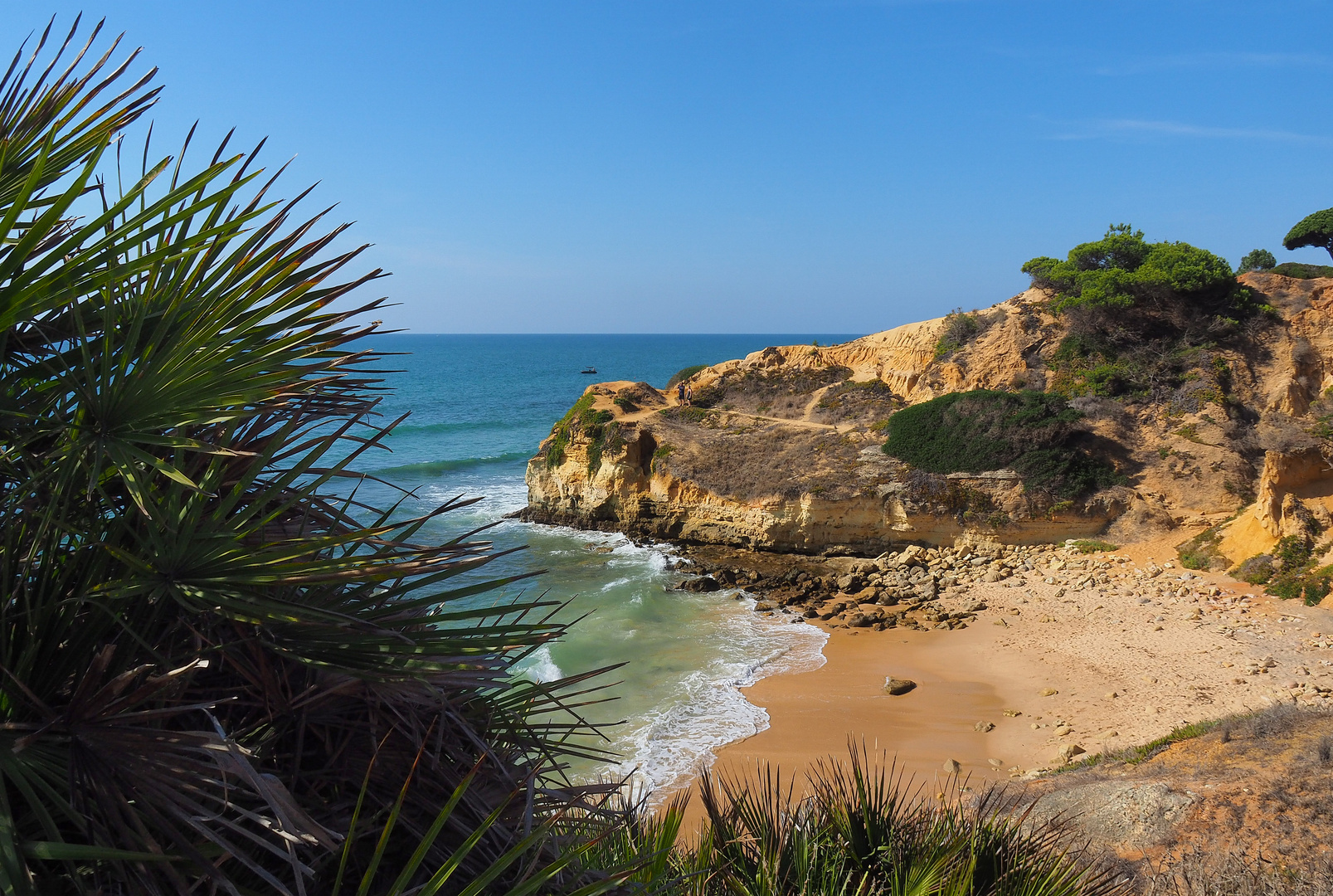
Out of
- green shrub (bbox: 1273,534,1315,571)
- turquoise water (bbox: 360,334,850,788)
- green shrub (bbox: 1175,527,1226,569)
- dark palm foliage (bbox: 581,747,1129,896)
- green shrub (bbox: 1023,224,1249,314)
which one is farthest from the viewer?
green shrub (bbox: 1023,224,1249,314)

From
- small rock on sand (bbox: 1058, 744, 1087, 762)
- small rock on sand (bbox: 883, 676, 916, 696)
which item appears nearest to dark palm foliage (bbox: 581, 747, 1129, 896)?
small rock on sand (bbox: 1058, 744, 1087, 762)

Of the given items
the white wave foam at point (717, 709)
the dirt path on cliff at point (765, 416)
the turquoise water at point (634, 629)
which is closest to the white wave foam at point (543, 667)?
the turquoise water at point (634, 629)

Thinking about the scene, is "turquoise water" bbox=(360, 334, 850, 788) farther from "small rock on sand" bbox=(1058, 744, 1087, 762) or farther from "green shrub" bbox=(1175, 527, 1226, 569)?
"green shrub" bbox=(1175, 527, 1226, 569)

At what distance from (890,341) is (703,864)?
111ft

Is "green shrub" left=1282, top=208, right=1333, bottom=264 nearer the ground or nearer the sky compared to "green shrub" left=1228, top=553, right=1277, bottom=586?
nearer the sky

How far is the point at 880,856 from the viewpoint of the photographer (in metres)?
4.14

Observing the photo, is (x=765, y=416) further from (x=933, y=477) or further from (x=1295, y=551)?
(x=1295, y=551)

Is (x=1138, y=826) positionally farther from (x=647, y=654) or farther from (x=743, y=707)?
(x=647, y=654)

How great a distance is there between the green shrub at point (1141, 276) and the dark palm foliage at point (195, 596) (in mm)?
31527

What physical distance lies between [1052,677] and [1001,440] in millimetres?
11020

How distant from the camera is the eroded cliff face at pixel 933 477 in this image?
73.8ft

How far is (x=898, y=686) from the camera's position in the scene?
1528 centimetres

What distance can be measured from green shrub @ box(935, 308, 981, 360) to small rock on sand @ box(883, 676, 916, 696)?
63.4 feet

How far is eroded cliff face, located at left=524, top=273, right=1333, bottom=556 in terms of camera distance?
22.5m
